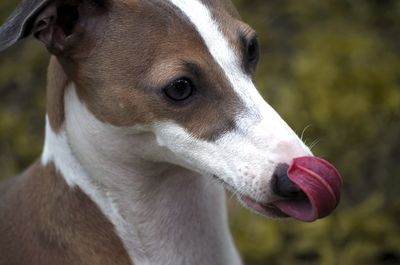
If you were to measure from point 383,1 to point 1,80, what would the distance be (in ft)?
7.50

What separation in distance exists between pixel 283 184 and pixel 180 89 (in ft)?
1.29

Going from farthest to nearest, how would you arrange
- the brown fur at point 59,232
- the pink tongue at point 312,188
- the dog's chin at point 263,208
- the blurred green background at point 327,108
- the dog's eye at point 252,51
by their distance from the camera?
the blurred green background at point 327,108
the brown fur at point 59,232
the dog's eye at point 252,51
the dog's chin at point 263,208
the pink tongue at point 312,188

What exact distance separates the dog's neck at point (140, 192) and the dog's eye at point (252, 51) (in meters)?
0.38

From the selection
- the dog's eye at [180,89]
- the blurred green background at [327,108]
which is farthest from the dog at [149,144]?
the blurred green background at [327,108]

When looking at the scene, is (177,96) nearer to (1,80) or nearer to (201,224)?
(201,224)

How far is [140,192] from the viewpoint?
Answer: 9.37 feet

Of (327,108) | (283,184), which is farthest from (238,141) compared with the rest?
(327,108)

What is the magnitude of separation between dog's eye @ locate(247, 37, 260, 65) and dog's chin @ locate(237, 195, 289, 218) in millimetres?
408

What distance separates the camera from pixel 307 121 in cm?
468

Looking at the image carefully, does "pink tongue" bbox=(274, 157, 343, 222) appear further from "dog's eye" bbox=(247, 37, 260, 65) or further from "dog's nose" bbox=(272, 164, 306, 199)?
"dog's eye" bbox=(247, 37, 260, 65)

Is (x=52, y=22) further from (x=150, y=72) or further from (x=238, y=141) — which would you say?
(x=238, y=141)

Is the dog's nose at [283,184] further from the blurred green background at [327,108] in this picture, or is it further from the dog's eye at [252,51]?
the blurred green background at [327,108]

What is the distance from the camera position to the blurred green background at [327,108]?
417 centimetres

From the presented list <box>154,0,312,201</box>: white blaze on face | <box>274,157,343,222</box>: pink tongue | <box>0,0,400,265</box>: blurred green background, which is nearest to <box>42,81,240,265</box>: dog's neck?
<box>154,0,312,201</box>: white blaze on face
